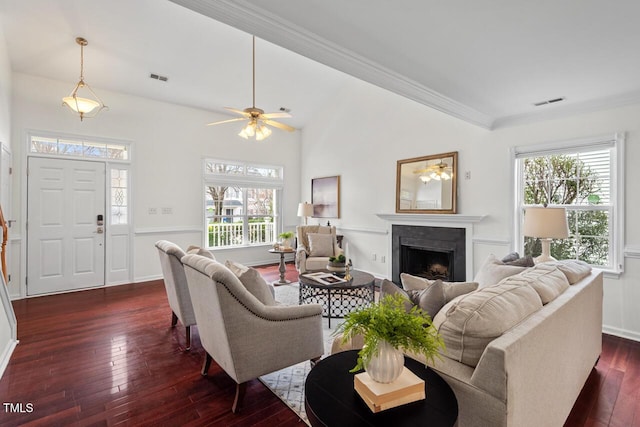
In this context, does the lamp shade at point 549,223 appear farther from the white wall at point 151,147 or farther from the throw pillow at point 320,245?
the white wall at point 151,147

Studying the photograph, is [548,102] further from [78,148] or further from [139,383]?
[78,148]

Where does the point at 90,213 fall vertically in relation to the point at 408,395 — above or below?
above

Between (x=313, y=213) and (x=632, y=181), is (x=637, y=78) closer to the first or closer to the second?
(x=632, y=181)

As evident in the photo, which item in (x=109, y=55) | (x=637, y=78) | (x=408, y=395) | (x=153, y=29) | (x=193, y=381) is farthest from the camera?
(x=109, y=55)

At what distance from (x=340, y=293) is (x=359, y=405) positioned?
95.3 inches

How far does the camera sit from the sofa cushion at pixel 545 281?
1702 millimetres

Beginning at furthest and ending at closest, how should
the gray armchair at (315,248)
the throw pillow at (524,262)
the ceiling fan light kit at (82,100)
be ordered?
the gray armchair at (315,248) < the ceiling fan light kit at (82,100) < the throw pillow at (524,262)

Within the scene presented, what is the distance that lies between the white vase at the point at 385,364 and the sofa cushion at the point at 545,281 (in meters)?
0.95

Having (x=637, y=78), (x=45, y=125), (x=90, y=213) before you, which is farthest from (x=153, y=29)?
(x=637, y=78)

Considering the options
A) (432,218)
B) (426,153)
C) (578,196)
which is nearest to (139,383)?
(432,218)

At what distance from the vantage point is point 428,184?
4.72 m

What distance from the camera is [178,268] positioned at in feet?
9.16

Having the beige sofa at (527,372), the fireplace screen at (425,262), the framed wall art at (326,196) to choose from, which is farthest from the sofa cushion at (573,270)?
the framed wall art at (326,196)

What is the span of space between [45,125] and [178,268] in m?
3.58
